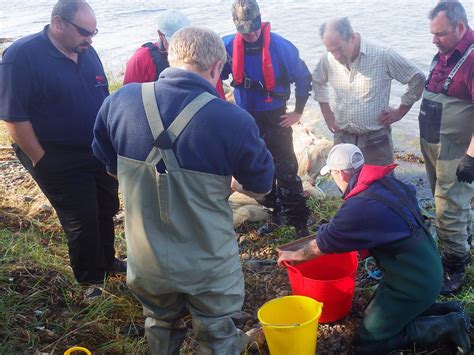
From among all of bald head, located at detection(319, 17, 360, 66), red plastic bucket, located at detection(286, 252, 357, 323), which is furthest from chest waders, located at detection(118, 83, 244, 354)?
bald head, located at detection(319, 17, 360, 66)

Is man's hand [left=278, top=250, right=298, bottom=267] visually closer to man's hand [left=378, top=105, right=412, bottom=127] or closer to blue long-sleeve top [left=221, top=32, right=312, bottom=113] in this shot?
blue long-sleeve top [left=221, top=32, right=312, bottom=113]

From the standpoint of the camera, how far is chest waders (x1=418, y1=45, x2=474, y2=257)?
366 centimetres

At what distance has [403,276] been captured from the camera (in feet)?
9.44

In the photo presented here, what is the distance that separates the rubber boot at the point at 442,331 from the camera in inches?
119

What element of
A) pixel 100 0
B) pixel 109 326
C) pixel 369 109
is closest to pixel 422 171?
pixel 369 109

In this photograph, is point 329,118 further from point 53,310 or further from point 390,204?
point 53,310

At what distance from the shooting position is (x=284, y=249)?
11.1 ft

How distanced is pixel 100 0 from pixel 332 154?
93.2 feet

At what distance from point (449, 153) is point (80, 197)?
282 cm

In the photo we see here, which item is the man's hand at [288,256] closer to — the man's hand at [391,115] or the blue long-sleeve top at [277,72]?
the blue long-sleeve top at [277,72]

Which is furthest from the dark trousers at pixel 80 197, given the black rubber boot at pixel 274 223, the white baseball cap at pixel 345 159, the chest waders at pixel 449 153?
the chest waders at pixel 449 153

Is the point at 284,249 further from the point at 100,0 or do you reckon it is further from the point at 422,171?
the point at 100,0

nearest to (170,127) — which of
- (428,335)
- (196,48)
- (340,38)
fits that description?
(196,48)

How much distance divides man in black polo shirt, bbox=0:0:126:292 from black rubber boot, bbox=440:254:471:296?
8.89ft
